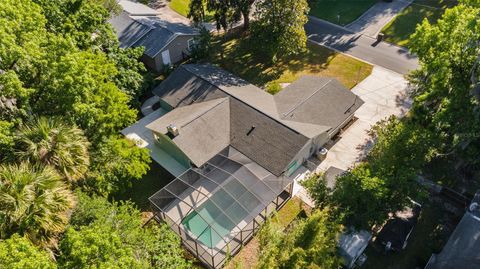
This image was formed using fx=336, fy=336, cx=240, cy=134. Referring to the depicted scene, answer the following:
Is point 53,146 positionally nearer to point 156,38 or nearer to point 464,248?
point 464,248

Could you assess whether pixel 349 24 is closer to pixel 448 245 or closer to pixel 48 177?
pixel 448 245

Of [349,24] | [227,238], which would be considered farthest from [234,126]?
[349,24]

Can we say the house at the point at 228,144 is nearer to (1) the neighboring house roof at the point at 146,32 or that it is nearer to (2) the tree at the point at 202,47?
(2) the tree at the point at 202,47

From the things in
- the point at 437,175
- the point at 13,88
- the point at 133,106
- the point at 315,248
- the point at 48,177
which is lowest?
the point at 437,175

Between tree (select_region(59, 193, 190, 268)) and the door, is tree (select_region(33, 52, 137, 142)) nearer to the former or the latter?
tree (select_region(59, 193, 190, 268))

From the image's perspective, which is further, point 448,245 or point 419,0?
point 419,0

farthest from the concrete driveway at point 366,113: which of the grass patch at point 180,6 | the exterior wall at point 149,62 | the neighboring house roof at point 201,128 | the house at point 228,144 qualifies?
the grass patch at point 180,6

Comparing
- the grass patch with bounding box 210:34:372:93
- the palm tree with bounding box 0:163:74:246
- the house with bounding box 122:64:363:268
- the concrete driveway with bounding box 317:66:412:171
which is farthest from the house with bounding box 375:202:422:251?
the palm tree with bounding box 0:163:74:246
